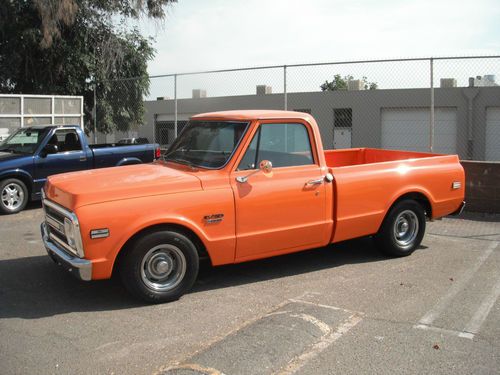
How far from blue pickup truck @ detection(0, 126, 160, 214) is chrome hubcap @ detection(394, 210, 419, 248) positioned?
6.14 metres

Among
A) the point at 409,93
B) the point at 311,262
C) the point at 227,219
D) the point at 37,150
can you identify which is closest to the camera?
the point at 227,219

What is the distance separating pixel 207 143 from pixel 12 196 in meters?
5.75

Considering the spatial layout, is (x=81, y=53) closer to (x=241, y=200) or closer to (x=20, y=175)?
(x=20, y=175)

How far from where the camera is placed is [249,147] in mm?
5535

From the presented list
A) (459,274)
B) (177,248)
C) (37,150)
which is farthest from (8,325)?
(37,150)

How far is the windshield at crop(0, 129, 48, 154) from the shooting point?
1045 centimetres

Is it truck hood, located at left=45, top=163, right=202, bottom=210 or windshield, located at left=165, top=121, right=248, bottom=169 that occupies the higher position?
windshield, located at left=165, top=121, right=248, bottom=169

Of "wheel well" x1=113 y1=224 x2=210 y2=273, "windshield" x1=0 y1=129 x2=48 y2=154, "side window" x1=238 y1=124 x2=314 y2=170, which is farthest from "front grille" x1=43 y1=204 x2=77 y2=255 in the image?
"windshield" x1=0 y1=129 x2=48 y2=154

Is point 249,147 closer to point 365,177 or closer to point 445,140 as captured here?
point 365,177

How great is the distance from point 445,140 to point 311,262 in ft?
87.8

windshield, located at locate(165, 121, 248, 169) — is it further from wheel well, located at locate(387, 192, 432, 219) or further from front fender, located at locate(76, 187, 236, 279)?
wheel well, located at locate(387, 192, 432, 219)

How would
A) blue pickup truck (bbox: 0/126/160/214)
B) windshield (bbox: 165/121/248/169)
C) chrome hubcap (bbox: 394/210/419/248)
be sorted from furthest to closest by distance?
blue pickup truck (bbox: 0/126/160/214) < chrome hubcap (bbox: 394/210/419/248) < windshield (bbox: 165/121/248/169)

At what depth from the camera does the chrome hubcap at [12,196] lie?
32.2ft

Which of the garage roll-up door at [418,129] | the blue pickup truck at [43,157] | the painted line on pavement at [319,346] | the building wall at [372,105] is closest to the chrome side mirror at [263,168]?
the painted line on pavement at [319,346]
